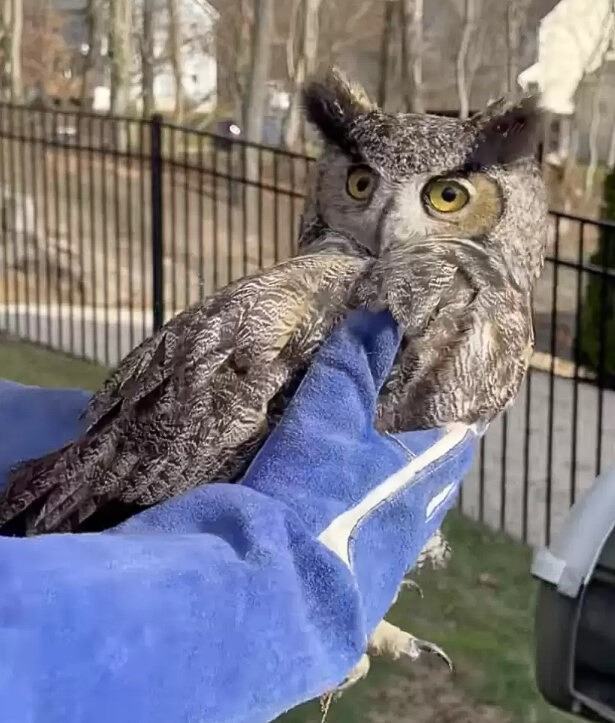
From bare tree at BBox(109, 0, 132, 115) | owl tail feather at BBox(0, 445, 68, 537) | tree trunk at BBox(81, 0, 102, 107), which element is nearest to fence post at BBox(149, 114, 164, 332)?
owl tail feather at BBox(0, 445, 68, 537)

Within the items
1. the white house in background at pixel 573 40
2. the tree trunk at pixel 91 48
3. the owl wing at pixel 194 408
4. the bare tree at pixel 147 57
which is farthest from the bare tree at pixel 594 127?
the owl wing at pixel 194 408

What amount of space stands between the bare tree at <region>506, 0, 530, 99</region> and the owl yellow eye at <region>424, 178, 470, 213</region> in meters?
5.20

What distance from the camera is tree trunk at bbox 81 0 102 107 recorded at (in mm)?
8273

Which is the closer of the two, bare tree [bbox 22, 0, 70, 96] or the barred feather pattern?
the barred feather pattern

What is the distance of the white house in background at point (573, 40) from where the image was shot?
23.0ft

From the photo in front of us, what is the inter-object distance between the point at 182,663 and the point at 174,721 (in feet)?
0.13

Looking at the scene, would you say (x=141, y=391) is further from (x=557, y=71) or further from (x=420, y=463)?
(x=557, y=71)

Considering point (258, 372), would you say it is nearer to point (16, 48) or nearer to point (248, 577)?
point (248, 577)

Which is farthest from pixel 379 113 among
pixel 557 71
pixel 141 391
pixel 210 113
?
pixel 210 113

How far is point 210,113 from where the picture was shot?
31.1 feet

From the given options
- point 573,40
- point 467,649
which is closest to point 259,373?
point 467,649

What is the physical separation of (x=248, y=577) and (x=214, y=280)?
12.9 feet

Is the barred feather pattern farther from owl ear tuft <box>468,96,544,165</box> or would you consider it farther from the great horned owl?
owl ear tuft <box>468,96,544,165</box>

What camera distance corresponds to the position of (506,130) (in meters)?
1.57
